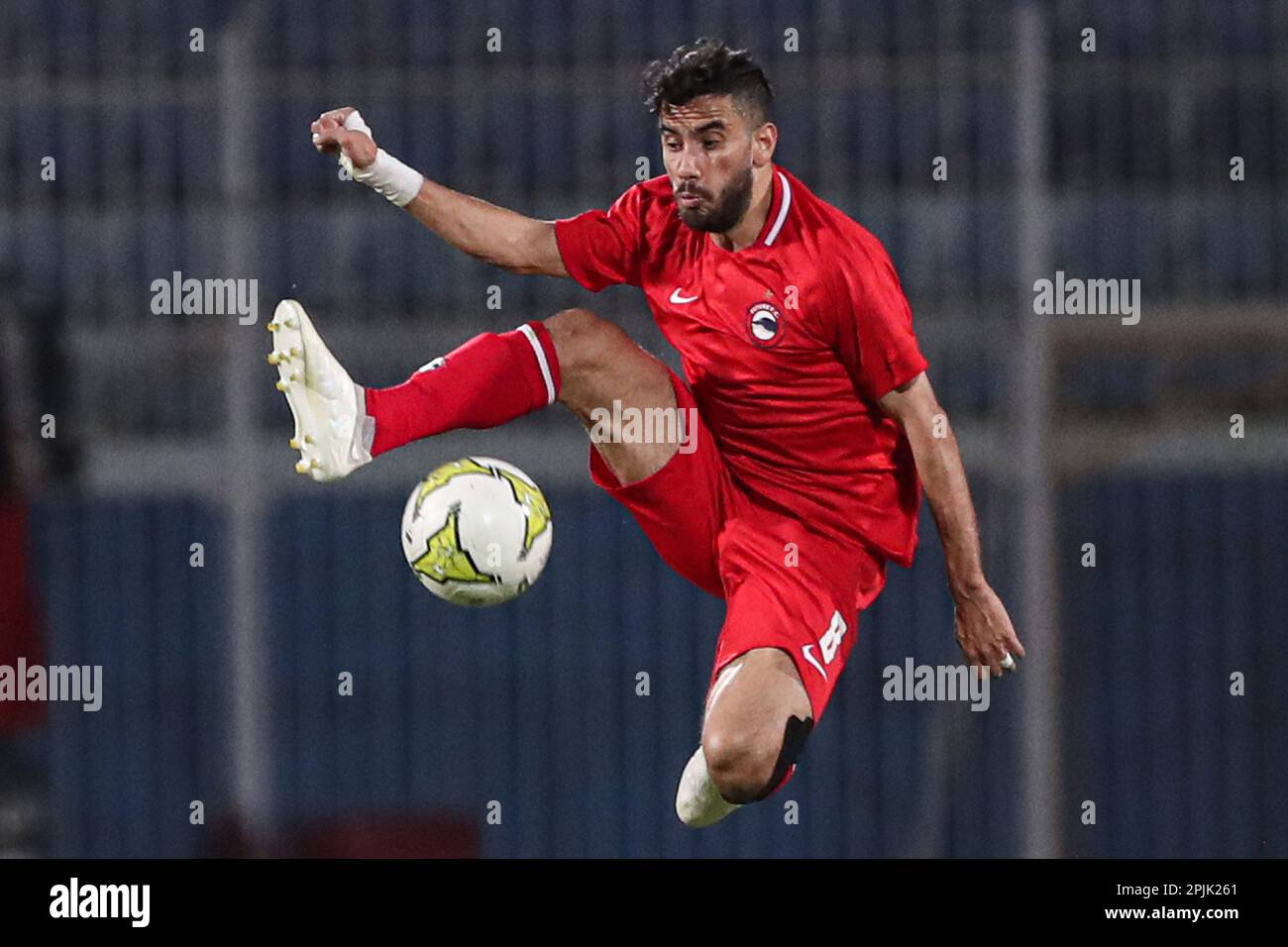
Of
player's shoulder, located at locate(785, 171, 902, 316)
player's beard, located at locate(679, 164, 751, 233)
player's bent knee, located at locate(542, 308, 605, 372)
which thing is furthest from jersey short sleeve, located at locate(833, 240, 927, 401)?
player's bent knee, located at locate(542, 308, 605, 372)

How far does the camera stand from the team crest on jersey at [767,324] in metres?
4.39

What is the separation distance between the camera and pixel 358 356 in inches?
256

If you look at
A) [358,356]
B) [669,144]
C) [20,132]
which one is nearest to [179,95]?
[20,132]

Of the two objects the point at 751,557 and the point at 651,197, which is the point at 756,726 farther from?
the point at 651,197

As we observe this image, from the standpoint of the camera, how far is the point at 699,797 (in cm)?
471

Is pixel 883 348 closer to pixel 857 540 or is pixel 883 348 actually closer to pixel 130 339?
pixel 857 540

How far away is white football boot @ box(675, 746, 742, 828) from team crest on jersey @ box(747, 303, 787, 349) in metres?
0.90

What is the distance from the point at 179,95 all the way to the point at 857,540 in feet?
10.3

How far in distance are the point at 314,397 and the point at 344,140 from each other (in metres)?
0.65

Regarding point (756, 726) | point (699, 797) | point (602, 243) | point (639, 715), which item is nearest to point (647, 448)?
point (602, 243)

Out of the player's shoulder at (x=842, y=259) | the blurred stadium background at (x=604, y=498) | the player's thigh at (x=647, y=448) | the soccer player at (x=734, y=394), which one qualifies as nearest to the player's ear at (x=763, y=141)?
the soccer player at (x=734, y=394)

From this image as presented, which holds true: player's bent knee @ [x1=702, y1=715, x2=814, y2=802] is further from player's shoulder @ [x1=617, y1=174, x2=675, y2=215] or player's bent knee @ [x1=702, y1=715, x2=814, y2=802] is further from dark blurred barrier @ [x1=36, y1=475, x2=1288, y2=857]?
dark blurred barrier @ [x1=36, y1=475, x2=1288, y2=857]

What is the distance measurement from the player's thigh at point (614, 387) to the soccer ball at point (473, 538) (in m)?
0.22

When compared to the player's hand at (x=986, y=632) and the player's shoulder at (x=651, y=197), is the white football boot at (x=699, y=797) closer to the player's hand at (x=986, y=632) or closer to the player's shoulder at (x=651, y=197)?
the player's hand at (x=986, y=632)
